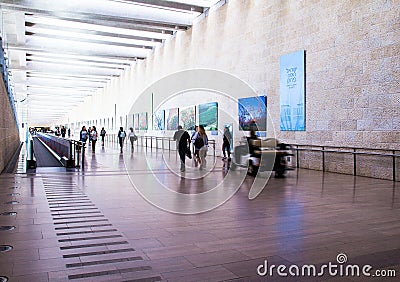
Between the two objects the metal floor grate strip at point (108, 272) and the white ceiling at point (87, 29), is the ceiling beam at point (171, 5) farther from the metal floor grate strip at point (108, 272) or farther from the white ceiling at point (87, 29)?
the metal floor grate strip at point (108, 272)

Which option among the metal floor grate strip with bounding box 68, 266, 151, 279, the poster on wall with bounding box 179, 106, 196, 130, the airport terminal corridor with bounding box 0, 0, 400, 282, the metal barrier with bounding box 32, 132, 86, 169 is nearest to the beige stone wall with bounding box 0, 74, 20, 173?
the airport terminal corridor with bounding box 0, 0, 400, 282

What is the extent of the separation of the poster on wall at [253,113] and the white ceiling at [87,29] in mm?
6000

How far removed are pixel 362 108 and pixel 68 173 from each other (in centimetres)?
799

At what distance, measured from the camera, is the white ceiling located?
1789 cm

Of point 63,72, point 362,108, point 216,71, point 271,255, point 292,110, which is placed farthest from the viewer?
point 63,72

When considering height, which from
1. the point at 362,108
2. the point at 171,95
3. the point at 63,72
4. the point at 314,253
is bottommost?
the point at 314,253

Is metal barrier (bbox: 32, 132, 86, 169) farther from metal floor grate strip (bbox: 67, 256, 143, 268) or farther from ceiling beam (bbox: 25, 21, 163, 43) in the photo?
ceiling beam (bbox: 25, 21, 163, 43)

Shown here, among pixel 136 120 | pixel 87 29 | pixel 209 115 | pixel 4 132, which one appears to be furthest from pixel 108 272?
pixel 136 120

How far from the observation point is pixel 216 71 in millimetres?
18125

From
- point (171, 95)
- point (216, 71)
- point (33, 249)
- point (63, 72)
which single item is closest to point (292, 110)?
point (216, 71)

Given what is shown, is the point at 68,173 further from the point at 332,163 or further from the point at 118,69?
the point at 118,69

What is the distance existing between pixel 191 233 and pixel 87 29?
20487 mm

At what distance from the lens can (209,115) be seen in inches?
725

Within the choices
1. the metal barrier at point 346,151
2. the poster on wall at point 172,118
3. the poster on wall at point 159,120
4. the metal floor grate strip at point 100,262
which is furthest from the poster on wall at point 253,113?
the metal floor grate strip at point 100,262
